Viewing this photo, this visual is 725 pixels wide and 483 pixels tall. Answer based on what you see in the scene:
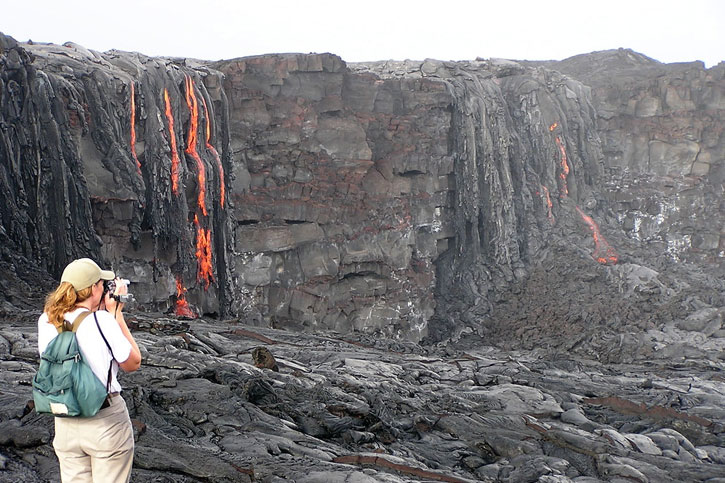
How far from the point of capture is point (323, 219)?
2406 cm

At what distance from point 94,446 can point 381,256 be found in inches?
816

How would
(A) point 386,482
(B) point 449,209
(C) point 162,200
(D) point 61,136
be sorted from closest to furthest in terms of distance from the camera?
(A) point 386,482 < (D) point 61,136 < (C) point 162,200 < (B) point 449,209

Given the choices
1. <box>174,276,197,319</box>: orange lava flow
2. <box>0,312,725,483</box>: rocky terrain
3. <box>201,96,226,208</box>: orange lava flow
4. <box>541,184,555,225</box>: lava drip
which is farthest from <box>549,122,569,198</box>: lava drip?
<box>0,312,725,483</box>: rocky terrain

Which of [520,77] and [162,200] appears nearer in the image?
[162,200]

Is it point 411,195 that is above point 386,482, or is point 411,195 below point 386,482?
above

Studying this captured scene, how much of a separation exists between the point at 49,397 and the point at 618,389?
1015 cm

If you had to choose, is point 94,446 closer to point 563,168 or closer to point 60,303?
point 60,303

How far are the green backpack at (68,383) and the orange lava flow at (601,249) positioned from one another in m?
24.5

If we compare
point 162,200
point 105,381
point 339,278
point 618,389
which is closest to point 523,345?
point 339,278

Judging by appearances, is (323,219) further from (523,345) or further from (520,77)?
(520,77)

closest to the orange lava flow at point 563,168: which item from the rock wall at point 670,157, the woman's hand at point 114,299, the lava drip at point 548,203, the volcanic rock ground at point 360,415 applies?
the lava drip at point 548,203

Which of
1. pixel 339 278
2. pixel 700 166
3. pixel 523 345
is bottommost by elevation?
pixel 523 345

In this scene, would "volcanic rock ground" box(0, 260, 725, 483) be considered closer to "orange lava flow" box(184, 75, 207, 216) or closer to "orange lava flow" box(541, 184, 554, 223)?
"orange lava flow" box(184, 75, 207, 216)

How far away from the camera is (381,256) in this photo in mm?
24656
